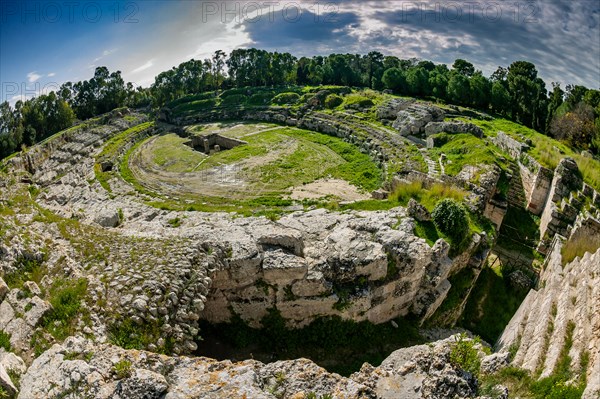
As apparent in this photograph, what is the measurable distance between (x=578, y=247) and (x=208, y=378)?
60.8 ft

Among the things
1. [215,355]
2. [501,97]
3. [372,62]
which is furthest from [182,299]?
[372,62]

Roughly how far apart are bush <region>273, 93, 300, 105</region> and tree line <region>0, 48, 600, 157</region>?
1741 centimetres

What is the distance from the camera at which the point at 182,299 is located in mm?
13758

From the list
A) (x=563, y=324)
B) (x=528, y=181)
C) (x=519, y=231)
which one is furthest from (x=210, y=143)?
(x=563, y=324)

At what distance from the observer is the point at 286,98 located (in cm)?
6269

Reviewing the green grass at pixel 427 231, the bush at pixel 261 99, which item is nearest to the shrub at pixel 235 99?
the bush at pixel 261 99

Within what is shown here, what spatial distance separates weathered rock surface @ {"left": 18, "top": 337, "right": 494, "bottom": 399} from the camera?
8.90 meters

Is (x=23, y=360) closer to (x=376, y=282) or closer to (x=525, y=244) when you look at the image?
(x=376, y=282)

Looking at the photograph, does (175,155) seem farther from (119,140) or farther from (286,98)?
(286,98)

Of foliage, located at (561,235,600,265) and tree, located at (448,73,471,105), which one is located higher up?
tree, located at (448,73,471,105)

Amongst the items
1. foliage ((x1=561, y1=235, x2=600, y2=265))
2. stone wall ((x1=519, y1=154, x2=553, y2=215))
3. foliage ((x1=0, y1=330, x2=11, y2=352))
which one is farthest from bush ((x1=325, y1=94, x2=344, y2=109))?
foliage ((x1=0, y1=330, x2=11, y2=352))

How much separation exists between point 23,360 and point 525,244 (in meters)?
27.4

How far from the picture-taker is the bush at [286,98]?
6203 cm

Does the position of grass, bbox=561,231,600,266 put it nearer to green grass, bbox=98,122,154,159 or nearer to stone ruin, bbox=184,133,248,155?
stone ruin, bbox=184,133,248,155
